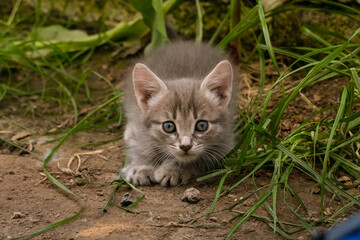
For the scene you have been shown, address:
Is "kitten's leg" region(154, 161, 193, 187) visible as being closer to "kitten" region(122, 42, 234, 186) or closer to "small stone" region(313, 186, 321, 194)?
"kitten" region(122, 42, 234, 186)

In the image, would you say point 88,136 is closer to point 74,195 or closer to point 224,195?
point 74,195

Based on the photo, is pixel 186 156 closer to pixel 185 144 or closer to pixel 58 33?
pixel 185 144

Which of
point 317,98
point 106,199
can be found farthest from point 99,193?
point 317,98

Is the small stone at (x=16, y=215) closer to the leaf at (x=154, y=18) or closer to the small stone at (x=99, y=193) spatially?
the small stone at (x=99, y=193)

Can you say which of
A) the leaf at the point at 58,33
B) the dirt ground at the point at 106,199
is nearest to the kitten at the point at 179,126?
the dirt ground at the point at 106,199

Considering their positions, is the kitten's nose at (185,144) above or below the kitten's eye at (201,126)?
below

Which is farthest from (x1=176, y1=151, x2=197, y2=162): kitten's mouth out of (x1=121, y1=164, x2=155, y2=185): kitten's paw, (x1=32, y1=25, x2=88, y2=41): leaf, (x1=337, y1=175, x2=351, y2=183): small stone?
(x1=32, y1=25, x2=88, y2=41): leaf
